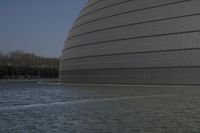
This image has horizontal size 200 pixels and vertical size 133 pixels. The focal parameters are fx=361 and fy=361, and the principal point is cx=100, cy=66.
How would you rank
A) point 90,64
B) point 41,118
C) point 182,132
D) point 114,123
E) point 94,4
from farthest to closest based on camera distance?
point 94,4
point 90,64
point 41,118
point 114,123
point 182,132

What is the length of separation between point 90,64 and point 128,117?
41.8 metres

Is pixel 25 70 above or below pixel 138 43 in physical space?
below

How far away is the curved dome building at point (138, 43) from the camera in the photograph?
131ft

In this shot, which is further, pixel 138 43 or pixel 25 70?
pixel 25 70

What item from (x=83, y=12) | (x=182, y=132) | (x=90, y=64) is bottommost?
(x=182, y=132)

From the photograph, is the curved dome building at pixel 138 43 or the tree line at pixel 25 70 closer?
→ the curved dome building at pixel 138 43

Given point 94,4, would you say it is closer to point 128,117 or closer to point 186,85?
point 186,85

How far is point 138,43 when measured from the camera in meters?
45.6

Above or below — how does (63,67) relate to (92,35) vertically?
below

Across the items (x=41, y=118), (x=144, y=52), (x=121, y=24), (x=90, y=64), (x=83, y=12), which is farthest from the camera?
(x=83, y=12)

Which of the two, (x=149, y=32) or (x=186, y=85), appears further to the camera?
(x=149, y=32)

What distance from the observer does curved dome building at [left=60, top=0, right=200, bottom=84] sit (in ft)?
131

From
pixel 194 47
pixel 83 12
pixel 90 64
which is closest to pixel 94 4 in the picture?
pixel 83 12

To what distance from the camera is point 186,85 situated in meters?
38.9
